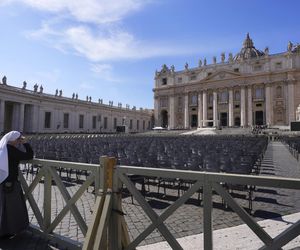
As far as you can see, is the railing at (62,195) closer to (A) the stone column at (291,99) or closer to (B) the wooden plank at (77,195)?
(B) the wooden plank at (77,195)

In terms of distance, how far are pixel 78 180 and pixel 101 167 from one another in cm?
641

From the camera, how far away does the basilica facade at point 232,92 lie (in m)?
61.8

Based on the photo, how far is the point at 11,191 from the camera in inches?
152

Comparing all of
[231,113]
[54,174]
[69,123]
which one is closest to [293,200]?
[54,174]

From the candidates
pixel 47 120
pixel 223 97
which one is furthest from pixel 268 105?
pixel 47 120

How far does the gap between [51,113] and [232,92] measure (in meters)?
44.2

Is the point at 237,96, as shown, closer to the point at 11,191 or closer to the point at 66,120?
the point at 66,120

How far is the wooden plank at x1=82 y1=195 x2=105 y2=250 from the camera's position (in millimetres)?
2795

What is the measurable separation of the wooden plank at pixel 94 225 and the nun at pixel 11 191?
1.64 m

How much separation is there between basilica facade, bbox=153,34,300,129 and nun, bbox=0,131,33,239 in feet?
203

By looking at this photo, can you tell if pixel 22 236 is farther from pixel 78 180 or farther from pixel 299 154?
pixel 299 154

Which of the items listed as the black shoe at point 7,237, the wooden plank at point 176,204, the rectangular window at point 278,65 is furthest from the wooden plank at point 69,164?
the rectangular window at point 278,65

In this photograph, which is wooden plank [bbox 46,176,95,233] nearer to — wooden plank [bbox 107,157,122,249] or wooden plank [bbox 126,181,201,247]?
wooden plank [bbox 107,157,122,249]

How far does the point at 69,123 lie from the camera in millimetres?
54906
